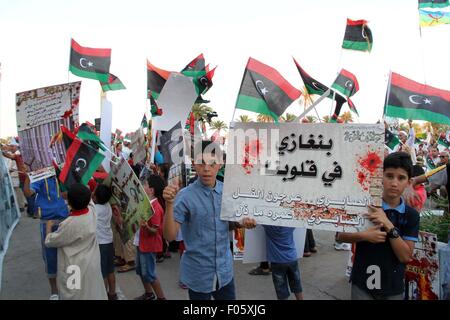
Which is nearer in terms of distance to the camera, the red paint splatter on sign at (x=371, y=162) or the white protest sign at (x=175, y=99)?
the red paint splatter on sign at (x=371, y=162)

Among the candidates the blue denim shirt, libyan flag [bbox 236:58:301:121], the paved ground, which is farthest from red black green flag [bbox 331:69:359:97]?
the blue denim shirt

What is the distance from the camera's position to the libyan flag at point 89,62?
605 cm

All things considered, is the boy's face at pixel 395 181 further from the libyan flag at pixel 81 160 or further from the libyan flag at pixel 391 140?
the libyan flag at pixel 391 140

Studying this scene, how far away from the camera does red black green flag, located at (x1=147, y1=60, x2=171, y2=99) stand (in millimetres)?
5344

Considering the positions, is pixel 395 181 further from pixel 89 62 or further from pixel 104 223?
pixel 89 62

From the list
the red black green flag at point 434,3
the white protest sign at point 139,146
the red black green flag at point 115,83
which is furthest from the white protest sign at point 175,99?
the red black green flag at point 434,3

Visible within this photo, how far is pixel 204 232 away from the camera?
2824mm

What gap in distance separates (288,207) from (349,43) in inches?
163

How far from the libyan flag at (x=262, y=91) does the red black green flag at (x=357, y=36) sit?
2946 millimetres

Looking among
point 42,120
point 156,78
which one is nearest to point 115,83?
point 156,78
